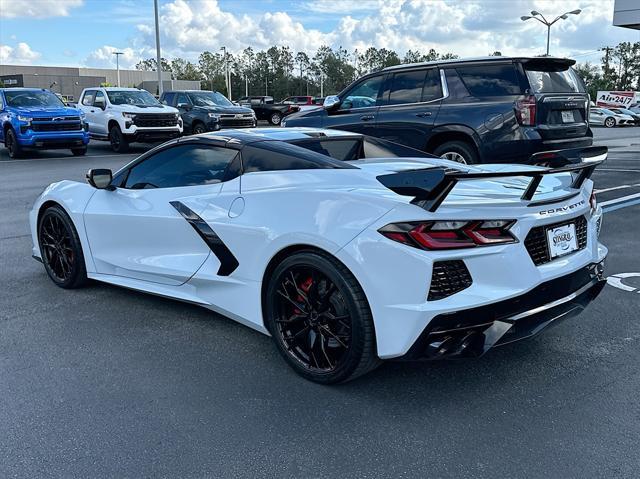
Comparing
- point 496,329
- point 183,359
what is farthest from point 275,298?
point 496,329

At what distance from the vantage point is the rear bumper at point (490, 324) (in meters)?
3.03

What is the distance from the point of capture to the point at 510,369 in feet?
12.2

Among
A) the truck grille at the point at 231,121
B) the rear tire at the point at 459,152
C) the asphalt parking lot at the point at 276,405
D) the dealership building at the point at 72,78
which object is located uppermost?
the dealership building at the point at 72,78

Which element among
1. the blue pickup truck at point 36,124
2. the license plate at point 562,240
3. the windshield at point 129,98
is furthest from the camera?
the windshield at point 129,98

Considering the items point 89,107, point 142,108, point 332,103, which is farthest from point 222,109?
point 332,103

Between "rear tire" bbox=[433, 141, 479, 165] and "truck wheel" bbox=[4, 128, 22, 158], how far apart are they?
12606 mm

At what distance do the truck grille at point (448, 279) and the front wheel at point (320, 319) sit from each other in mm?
367

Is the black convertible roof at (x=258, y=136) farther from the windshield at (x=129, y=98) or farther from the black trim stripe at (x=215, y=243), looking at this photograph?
the windshield at (x=129, y=98)

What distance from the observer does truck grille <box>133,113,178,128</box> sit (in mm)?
18531

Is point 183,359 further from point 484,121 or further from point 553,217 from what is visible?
point 484,121

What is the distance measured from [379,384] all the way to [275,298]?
76 centimetres

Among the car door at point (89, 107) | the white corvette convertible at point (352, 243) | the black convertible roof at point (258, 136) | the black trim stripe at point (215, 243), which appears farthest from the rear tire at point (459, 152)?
the car door at point (89, 107)

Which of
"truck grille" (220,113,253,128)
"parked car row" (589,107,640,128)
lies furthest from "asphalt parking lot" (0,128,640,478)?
"parked car row" (589,107,640,128)

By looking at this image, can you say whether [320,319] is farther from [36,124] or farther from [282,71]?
[282,71]
